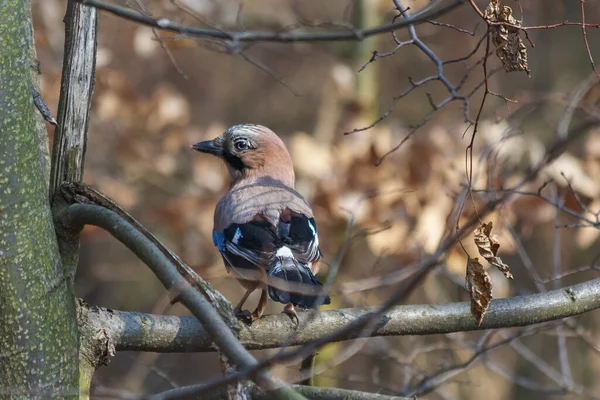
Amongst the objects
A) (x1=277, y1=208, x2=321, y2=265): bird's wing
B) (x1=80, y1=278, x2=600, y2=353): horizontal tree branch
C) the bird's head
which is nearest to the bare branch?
(x1=80, y1=278, x2=600, y2=353): horizontal tree branch

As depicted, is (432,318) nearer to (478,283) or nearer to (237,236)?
(478,283)

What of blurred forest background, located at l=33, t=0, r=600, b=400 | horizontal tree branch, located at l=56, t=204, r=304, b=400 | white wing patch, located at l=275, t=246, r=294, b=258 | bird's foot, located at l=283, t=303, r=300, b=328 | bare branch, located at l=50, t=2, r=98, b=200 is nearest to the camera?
horizontal tree branch, located at l=56, t=204, r=304, b=400

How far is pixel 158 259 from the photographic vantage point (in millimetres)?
2219

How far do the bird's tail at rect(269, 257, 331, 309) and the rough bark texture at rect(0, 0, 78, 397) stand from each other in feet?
3.19

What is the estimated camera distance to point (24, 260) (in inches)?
94.0

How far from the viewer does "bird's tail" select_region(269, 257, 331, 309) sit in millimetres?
3258

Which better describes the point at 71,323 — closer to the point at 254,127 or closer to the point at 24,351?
the point at 24,351

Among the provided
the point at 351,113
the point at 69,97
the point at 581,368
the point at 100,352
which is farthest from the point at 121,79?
the point at 581,368

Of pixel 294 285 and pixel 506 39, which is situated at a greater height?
pixel 506 39

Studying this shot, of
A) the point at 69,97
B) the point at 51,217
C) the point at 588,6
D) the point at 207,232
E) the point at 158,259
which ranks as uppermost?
the point at 588,6

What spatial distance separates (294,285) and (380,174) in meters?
2.97

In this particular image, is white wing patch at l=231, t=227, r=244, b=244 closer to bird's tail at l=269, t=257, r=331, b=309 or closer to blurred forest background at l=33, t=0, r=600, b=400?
bird's tail at l=269, t=257, r=331, b=309

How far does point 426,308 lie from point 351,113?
4208 millimetres

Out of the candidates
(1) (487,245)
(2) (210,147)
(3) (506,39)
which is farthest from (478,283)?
(2) (210,147)
